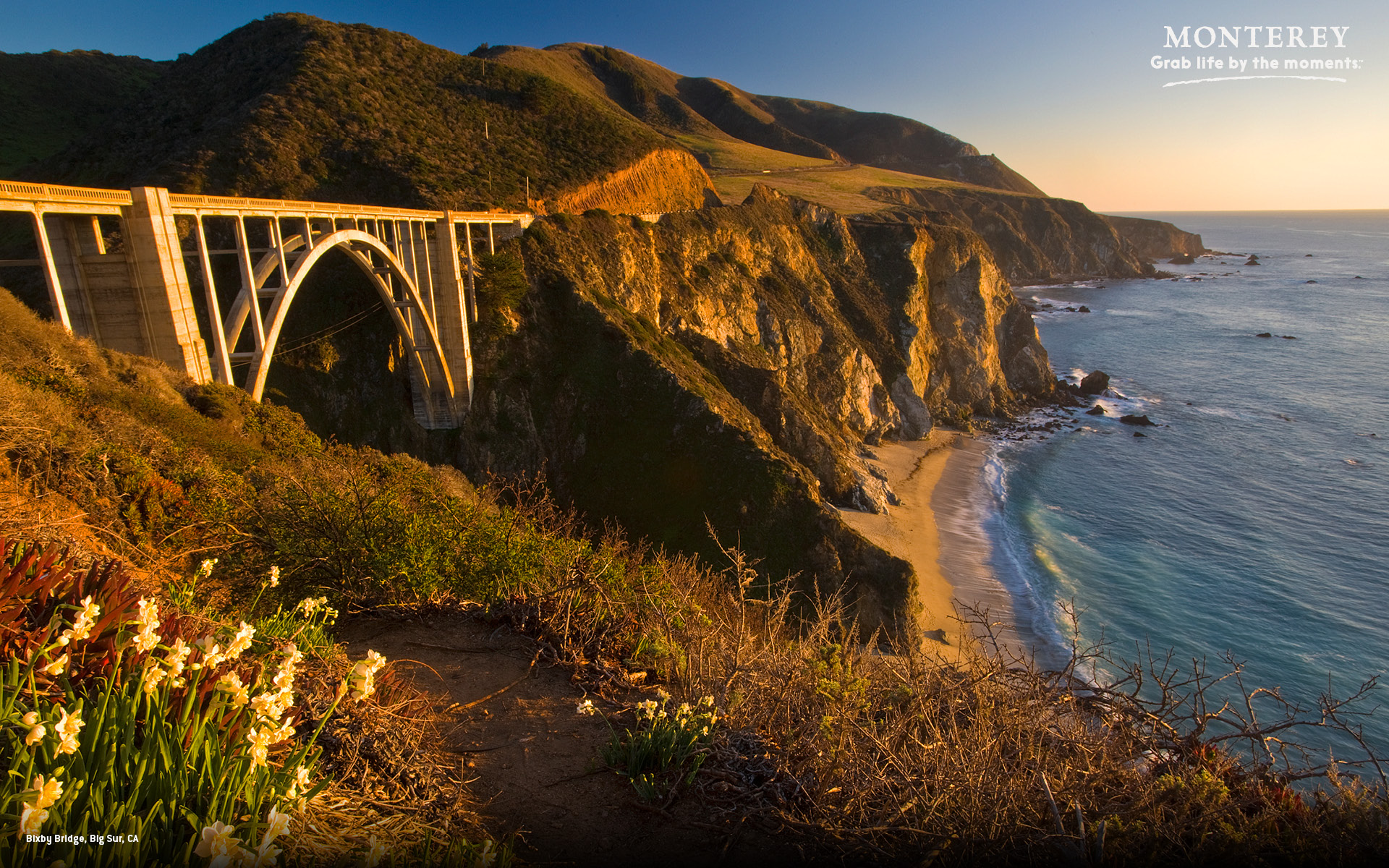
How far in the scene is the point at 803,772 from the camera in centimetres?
463

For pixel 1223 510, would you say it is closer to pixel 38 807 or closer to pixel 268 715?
pixel 268 715

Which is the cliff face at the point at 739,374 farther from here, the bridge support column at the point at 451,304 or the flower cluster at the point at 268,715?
the flower cluster at the point at 268,715

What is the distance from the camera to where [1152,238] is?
15788 centimetres

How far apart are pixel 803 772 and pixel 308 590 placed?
541cm

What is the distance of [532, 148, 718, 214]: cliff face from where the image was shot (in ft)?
149

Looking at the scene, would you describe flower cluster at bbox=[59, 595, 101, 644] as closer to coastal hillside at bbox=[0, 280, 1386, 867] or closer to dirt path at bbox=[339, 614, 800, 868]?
coastal hillside at bbox=[0, 280, 1386, 867]

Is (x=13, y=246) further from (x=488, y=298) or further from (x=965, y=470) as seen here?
(x=965, y=470)

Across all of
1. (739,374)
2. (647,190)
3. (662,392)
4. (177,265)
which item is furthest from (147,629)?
(647,190)

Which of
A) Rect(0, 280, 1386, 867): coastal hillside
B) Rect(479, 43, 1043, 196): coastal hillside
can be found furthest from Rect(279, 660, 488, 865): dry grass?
Rect(479, 43, 1043, 196): coastal hillside

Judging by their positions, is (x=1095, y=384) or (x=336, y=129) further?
(x=1095, y=384)

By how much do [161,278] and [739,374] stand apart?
28.6m

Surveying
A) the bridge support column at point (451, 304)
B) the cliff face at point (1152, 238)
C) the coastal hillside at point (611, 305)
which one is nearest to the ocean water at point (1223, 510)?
Answer: the coastal hillside at point (611, 305)

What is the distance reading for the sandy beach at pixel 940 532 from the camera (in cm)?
2747

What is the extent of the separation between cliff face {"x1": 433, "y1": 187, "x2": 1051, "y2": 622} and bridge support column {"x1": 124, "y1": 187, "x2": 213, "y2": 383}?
1692cm
